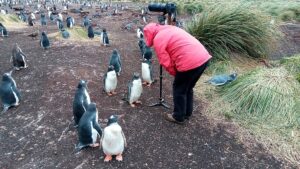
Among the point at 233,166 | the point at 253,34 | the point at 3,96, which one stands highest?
the point at 253,34

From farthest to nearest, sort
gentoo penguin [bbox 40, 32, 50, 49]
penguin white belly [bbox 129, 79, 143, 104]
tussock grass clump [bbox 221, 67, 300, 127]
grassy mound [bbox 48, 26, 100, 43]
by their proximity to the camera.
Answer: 1. grassy mound [bbox 48, 26, 100, 43]
2. gentoo penguin [bbox 40, 32, 50, 49]
3. penguin white belly [bbox 129, 79, 143, 104]
4. tussock grass clump [bbox 221, 67, 300, 127]

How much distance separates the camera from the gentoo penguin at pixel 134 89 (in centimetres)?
509

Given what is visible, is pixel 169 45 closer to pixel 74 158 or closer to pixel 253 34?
pixel 74 158

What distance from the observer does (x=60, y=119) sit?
4785 mm

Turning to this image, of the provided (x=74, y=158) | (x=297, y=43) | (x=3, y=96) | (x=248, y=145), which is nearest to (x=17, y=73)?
(x=3, y=96)

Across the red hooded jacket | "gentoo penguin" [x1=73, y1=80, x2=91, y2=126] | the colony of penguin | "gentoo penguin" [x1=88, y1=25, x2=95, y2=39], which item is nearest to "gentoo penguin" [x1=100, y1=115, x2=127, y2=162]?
the colony of penguin

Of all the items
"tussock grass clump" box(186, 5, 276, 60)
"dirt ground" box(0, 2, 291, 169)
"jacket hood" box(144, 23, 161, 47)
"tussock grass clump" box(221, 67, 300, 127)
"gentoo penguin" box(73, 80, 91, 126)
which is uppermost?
"jacket hood" box(144, 23, 161, 47)

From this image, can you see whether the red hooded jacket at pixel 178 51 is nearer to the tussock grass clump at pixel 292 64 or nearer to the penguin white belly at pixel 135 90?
the penguin white belly at pixel 135 90

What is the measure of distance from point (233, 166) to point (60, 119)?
2.54 meters

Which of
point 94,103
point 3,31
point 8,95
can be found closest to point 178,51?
point 94,103

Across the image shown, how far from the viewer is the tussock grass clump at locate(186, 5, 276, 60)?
7176mm

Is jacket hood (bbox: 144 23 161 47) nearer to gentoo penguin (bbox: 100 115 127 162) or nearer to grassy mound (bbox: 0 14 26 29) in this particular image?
gentoo penguin (bbox: 100 115 127 162)

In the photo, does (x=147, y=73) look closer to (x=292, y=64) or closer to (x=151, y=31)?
(x=151, y=31)

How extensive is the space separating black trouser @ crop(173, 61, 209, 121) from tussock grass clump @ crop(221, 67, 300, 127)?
3.25ft
